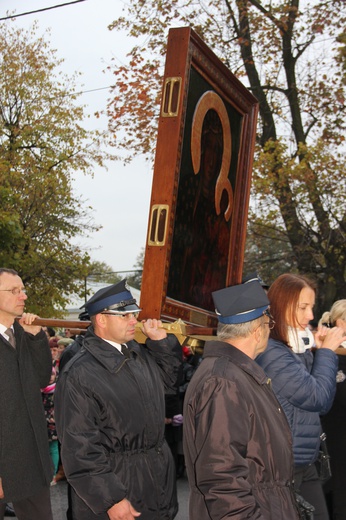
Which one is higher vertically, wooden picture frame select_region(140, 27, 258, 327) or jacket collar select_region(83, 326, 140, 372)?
wooden picture frame select_region(140, 27, 258, 327)

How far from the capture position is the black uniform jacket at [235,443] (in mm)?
2648

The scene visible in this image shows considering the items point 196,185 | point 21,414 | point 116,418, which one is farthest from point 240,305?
point 21,414

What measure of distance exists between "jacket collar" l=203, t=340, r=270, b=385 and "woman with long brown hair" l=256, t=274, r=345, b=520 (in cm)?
76

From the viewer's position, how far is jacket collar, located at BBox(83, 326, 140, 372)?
150 inches

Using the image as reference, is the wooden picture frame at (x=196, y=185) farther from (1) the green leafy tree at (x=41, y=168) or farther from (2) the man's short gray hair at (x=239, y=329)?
(1) the green leafy tree at (x=41, y=168)

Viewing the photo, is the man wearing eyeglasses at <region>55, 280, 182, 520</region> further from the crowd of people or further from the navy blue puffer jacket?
the navy blue puffer jacket

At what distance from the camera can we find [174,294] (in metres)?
4.04

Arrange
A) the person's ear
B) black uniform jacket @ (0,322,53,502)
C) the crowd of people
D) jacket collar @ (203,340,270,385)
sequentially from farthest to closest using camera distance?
black uniform jacket @ (0,322,53,502) < the person's ear < jacket collar @ (203,340,270,385) < the crowd of people

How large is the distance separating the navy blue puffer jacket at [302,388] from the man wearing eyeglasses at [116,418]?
0.54 metres

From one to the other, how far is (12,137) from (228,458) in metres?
22.5

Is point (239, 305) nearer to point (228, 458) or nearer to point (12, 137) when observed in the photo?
point (228, 458)

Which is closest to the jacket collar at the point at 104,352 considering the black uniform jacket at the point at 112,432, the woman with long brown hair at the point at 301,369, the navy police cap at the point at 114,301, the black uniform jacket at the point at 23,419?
the black uniform jacket at the point at 112,432

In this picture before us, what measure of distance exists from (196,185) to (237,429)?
1896mm

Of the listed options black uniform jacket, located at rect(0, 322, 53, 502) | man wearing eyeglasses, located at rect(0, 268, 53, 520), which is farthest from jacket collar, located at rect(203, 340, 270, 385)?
black uniform jacket, located at rect(0, 322, 53, 502)
